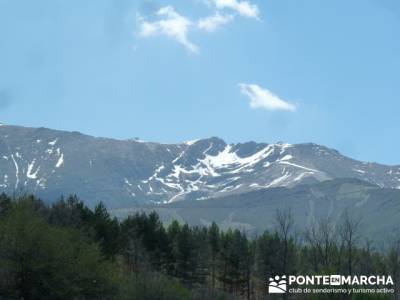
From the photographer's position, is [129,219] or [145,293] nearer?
[145,293]

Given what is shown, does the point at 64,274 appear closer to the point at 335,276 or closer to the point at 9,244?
the point at 9,244

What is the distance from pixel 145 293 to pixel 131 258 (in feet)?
154

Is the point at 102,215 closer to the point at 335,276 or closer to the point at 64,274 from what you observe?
the point at 335,276

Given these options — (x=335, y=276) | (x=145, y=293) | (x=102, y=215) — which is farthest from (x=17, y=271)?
(x=102, y=215)

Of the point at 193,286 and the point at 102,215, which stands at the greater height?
the point at 102,215

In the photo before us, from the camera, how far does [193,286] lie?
4003 inches

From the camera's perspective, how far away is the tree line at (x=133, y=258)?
4662 centimetres

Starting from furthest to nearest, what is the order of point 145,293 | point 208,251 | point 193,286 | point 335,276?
point 208,251 < point 193,286 < point 335,276 < point 145,293

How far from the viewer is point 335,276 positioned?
209ft

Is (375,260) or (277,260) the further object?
(375,260)

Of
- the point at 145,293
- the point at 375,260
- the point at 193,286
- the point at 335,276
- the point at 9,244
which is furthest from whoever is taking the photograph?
the point at 375,260

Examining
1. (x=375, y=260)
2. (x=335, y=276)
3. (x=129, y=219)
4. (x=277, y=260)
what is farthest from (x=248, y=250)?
(x=335, y=276)

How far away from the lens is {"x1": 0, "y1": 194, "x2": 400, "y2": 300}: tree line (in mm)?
46625

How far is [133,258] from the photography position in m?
101
